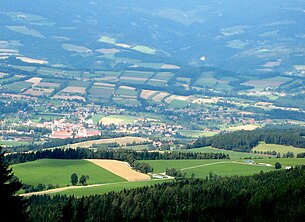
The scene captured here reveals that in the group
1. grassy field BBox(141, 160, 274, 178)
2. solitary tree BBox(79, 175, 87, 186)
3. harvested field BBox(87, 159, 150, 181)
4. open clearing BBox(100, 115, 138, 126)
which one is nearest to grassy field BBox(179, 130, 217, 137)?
open clearing BBox(100, 115, 138, 126)

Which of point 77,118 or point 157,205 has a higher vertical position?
point 77,118

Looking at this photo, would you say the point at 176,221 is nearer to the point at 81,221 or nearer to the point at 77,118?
the point at 81,221

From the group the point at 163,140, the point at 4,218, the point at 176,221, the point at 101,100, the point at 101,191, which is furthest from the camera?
the point at 101,100

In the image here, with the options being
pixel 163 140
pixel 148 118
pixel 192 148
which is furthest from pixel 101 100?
pixel 192 148

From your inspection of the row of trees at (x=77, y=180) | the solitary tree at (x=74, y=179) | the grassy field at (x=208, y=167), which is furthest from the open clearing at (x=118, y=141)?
the solitary tree at (x=74, y=179)

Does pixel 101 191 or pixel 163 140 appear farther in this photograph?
pixel 163 140

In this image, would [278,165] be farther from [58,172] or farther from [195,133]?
[195,133]

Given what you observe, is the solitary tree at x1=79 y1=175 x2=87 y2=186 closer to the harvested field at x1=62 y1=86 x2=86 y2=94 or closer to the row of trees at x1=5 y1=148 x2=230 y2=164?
the row of trees at x1=5 y1=148 x2=230 y2=164
